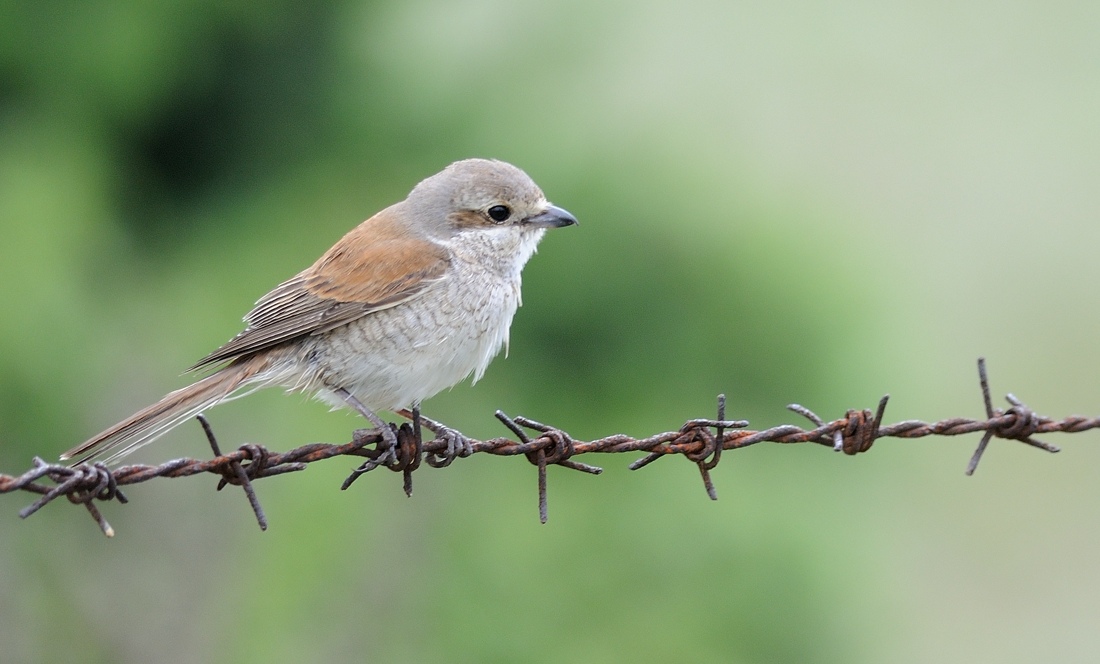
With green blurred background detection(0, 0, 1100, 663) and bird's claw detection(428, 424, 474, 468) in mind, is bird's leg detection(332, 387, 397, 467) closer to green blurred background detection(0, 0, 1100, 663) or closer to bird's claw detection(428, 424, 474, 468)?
bird's claw detection(428, 424, 474, 468)

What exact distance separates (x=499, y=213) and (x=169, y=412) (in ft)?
5.08

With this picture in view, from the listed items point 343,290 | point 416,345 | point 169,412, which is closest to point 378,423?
point 416,345

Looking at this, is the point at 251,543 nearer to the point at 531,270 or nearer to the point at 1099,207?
the point at 531,270

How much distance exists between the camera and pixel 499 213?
15.9 feet

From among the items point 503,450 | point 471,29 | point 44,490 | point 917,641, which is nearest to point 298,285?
point 503,450

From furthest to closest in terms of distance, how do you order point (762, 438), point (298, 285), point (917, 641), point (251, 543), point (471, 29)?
point (917, 641)
point (471, 29)
point (251, 543)
point (298, 285)
point (762, 438)

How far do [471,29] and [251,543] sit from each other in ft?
10.6

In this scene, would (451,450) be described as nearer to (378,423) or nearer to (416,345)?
(378,423)

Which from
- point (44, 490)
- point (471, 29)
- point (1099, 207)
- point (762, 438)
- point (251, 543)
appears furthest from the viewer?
point (1099, 207)

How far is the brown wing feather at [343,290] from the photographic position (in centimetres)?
439

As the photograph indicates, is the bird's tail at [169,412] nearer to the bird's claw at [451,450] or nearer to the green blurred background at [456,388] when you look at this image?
the bird's claw at [451,450]

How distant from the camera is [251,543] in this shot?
5758 millimetres

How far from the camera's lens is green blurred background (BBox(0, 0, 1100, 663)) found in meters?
5.68

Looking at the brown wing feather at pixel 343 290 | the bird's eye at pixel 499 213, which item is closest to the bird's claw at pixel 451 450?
the brown wing feather at pixel 343 290
